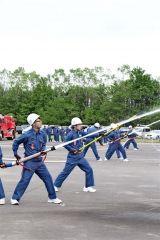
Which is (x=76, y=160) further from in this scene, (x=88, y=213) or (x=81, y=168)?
(x=88, y=213)

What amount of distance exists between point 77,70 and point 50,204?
89.3 m

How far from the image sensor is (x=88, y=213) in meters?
9.09

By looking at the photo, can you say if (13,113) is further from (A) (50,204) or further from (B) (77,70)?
(A) (50,204)

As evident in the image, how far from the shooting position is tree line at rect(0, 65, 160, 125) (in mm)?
72125

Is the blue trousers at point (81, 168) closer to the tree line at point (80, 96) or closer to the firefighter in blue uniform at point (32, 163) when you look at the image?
the firefighter in blue uniform at point (32, 163)

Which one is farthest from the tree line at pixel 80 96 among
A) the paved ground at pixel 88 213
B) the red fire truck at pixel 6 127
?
the paved ground at pixel 88 213

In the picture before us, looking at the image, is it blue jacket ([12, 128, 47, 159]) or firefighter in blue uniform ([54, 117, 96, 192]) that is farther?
firefighter in blue uniform ([54, 117, 96, 192])

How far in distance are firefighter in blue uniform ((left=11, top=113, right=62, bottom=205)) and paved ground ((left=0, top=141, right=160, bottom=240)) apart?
0.27 m

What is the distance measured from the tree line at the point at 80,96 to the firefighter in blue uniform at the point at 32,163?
51.5 metres

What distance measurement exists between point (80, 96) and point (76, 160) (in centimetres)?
7761

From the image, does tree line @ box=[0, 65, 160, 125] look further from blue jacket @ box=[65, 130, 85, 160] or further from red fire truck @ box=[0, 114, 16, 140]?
blue jacket @ box=[65, 130, 85, 160]

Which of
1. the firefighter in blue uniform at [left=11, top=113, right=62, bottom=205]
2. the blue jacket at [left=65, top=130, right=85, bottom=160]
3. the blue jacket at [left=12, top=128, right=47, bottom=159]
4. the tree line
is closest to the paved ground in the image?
the firefighter in blue uniform at [left=11, top=113, right=62, bottom=205]

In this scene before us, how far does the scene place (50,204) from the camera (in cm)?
1007

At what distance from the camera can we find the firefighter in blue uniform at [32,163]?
32.8ft
